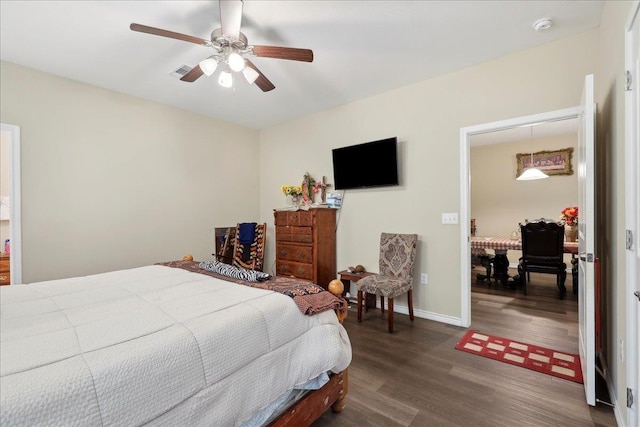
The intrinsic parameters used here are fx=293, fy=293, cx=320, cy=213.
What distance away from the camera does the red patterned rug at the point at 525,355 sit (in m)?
2.20

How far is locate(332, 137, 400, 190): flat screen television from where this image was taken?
3461 mm

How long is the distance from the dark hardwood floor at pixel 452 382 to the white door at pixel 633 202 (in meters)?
0.47

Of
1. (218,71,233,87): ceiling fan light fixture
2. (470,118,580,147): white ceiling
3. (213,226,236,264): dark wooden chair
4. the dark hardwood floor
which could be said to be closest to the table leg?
the dark hardwood floor

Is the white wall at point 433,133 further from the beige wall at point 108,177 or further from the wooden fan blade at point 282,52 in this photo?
the wooden fan blade at point 282,52

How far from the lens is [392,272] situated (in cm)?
333

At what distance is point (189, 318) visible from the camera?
4.24 ft

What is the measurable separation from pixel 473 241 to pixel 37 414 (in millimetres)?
4965

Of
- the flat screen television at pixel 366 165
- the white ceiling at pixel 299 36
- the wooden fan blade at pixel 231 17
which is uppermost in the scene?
the white ceiling at pixel 299 36

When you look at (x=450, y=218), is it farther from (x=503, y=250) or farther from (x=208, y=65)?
(x=208, y=65)

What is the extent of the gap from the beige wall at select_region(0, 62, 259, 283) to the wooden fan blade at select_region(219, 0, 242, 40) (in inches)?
87.3

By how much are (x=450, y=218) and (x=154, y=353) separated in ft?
9.58

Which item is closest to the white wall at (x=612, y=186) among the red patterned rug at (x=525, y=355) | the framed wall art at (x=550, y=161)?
the red patterned rug at (x=525, y=355)

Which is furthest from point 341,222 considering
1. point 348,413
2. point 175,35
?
point 175,35

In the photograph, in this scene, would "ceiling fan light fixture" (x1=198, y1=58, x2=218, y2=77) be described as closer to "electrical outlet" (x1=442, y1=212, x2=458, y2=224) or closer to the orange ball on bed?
the orange ball on bed
